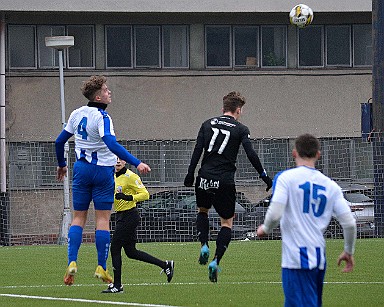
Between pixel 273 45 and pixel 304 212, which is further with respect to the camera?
pixel 273 45

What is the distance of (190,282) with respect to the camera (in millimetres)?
14000

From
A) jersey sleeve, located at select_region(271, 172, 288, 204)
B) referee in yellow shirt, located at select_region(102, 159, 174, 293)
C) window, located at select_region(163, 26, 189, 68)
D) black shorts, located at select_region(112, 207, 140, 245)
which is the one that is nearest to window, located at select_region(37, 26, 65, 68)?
window, located at select_region(163, 26, 189, 68)

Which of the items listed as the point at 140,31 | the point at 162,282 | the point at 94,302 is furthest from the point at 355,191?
the point at 94,302

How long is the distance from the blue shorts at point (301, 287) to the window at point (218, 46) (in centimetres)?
3105

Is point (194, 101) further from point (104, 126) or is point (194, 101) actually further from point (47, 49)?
point (104, 126)

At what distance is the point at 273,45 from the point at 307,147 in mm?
31304

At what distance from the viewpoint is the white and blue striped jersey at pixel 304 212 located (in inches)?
304

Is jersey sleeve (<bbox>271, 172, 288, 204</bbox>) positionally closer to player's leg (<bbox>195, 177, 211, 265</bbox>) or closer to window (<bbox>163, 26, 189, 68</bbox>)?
player's leg (<bbox>195, 177, 211, 265</bbox>)

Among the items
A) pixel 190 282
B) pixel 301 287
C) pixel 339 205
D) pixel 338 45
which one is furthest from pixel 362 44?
pixel 301 287

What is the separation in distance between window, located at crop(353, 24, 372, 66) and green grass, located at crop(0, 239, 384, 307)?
1913 cm

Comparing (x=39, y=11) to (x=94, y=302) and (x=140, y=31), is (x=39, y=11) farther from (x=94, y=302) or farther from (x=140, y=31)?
(x=94, y=302)

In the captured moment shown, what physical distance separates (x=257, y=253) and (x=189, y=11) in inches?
707

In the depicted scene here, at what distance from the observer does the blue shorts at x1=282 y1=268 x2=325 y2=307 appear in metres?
7.64

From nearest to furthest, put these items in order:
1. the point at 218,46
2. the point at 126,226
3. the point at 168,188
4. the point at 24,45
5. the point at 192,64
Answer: the point at 126,226 < the point at 168,188 < the point at 24,45 < the point at 192,64 < the point at 218,46
